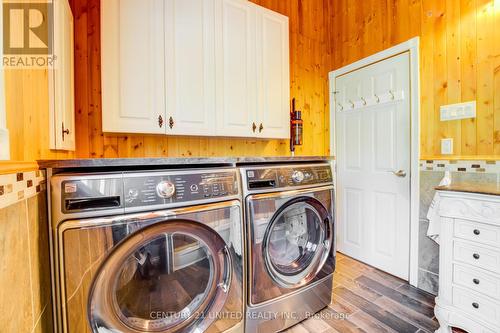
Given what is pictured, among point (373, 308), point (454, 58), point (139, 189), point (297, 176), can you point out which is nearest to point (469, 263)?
point (373, 308)

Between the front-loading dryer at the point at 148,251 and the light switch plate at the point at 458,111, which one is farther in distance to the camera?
the light switch plate at the point at 458,111

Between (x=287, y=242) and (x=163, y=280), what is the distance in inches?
29.7

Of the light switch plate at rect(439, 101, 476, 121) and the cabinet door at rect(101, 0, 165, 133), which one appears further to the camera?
the light switch plate at rect(439, 101, 476, 121)

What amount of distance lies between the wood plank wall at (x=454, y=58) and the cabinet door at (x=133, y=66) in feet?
6.51

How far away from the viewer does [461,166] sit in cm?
160

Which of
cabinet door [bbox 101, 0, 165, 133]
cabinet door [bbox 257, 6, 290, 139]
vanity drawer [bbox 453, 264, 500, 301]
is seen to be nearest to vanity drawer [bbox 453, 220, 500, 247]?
vanity drawer [bbox 453, 264, 500, 301]

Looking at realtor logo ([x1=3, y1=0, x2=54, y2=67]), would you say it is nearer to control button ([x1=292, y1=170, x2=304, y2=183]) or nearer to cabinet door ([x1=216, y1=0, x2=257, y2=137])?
cabinet door ([x1=216, y1=0, x2=257, y2=137])

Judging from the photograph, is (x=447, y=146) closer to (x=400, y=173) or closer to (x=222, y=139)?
(x=400, y=173)

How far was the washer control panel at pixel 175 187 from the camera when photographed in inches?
36.3

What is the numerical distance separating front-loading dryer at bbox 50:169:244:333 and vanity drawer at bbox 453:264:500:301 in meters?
1.20

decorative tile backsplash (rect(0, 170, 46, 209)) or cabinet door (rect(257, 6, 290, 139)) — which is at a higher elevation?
cabinet door (rect(257, 6, 290, 139))

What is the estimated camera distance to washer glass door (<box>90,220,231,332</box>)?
900 millimetres

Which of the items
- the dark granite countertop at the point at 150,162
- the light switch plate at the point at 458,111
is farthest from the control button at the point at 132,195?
the light switch plate at the point at 458,111

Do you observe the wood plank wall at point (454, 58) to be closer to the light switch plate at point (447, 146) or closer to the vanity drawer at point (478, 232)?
the light switch plate at point (447, 146)
